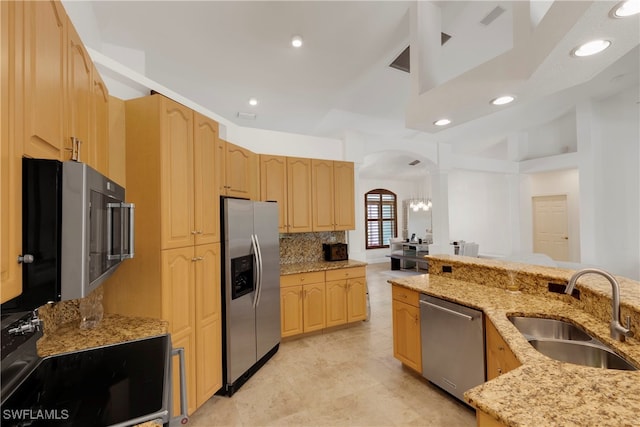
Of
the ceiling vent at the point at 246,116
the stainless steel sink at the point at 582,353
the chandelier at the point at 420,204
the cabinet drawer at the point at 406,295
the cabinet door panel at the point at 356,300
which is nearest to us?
the stainless steel sink at the point at 582,353

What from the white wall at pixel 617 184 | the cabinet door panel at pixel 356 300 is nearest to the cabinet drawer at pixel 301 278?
the cabinet door panel at pixel 356 300

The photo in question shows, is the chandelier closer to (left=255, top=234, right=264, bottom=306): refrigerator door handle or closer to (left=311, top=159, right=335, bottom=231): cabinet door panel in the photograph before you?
(left=311, top=159, right=335, bottom=231): cabinet door panel

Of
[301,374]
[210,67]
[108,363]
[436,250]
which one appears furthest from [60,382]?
[436,250]

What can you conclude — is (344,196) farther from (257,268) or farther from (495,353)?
(495,353)

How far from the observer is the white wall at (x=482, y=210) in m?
7.76

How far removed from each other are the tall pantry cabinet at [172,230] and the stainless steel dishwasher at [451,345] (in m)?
1.81

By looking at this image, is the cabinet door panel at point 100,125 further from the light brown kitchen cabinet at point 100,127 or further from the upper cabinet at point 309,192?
the upper cabinet at point 309,192

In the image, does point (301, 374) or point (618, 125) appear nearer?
→ point (301, 374)

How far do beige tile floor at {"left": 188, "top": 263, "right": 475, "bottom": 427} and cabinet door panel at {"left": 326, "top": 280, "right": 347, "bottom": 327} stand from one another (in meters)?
0.34

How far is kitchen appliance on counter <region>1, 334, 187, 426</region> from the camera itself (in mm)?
917

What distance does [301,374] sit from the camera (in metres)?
2.72

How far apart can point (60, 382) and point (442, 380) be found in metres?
2.44

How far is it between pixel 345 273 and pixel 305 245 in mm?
722

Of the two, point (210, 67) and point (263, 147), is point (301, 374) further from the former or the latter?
point (210, 67)
